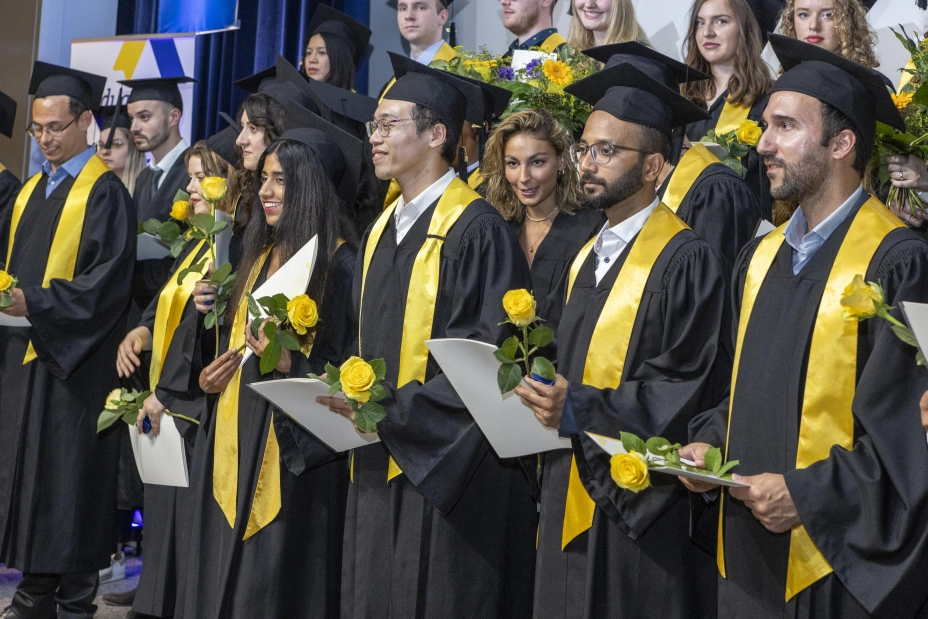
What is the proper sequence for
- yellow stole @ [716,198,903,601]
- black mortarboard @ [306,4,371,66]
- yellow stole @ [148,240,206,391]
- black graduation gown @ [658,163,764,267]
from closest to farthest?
yellow stole @ [716,198,903,601]
black graduation gown @ [658,163,764,267]
yellow stole @ [148,240,206,391]
black mortarboard @ [306,4,371,66]

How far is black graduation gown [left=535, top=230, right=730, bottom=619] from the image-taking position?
→ 322 cm

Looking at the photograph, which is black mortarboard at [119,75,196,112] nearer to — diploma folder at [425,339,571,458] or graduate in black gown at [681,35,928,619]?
diploma folder at [425,339,571,458]

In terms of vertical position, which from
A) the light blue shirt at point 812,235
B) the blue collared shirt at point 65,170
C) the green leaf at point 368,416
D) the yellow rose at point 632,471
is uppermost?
the light blue shirt at point 812,235

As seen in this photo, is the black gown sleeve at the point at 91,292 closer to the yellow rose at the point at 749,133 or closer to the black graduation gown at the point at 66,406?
the black graduation gown at the point at 66,406

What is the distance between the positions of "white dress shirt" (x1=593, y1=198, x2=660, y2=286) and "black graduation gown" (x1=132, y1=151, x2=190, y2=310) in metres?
3.04

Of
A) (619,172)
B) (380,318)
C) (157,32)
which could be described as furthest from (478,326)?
(157,32)

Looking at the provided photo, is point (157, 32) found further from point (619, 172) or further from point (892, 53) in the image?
point (619, 172)

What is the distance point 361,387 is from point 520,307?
1.88 feet

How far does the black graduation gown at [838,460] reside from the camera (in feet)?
8.75

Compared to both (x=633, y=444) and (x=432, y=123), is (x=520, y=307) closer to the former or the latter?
(x=633, y=444)

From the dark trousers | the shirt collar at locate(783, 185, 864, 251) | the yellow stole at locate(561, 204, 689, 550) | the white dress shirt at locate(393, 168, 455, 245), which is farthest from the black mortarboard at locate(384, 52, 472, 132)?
the dark trousers

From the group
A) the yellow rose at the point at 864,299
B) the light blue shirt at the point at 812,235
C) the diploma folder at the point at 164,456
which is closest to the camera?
the yellow rose at the point at 864,299

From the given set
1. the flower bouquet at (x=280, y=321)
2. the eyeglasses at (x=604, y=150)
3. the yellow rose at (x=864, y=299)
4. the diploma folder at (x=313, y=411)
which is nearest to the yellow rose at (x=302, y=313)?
the flower bouquet at (x=280, y=321)

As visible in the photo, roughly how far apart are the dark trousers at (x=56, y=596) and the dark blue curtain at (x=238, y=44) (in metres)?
4.37
